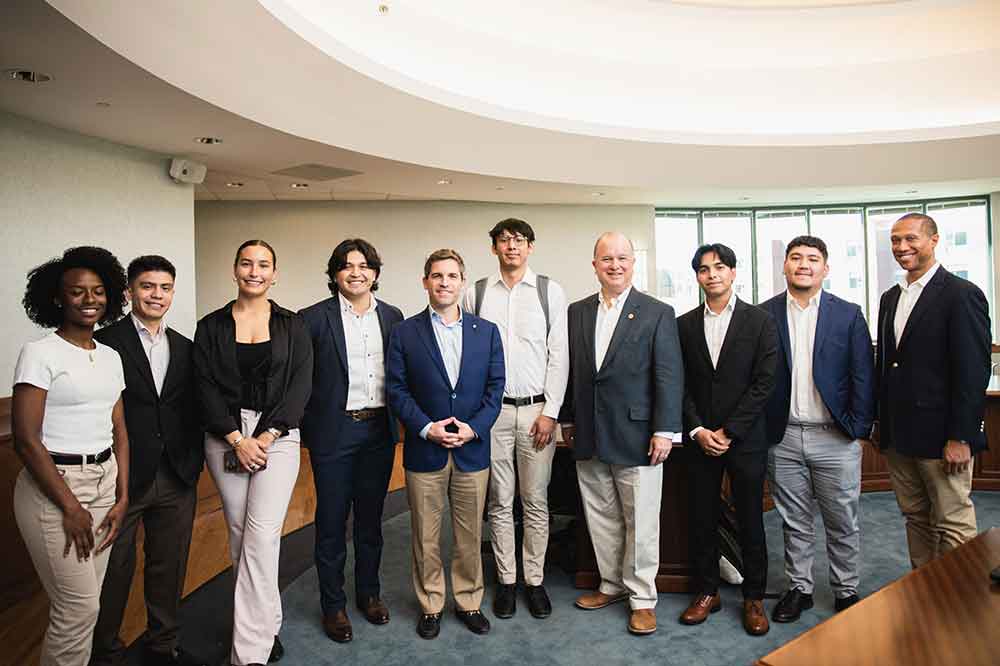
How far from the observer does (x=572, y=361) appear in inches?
138

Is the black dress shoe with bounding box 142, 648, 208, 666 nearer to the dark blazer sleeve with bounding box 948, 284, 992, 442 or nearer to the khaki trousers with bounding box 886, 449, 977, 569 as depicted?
the khaki trousers with bounding box 886, 449, 977, 569

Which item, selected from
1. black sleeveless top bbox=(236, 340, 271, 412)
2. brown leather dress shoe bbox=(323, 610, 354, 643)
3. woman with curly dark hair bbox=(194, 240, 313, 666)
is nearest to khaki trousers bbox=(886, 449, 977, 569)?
brown leather dress shoe bbox=(323, 610, 354, 643)

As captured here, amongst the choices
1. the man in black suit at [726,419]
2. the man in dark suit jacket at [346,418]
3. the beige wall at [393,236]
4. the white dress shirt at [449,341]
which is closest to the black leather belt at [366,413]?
the man in dark suit jacket at [346,418]

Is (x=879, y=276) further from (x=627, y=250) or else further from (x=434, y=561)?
(x=434, y=561)

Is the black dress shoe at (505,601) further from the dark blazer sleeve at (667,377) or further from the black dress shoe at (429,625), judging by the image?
the dark blazer sleeve at (667,377)

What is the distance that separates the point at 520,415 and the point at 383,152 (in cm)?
439

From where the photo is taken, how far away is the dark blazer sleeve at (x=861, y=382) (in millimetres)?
3273

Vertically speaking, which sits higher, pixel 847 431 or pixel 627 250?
pixel 627 250

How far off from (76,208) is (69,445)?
420 centimetres

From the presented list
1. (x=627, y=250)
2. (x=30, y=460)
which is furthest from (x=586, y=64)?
(x=30, y=460)

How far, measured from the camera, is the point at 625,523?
11.4 ft

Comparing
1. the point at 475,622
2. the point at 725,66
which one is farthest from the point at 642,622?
the point at 725,66

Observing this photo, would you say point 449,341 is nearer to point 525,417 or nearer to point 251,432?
point 525,417

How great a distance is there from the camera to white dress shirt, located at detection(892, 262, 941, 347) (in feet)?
10.5
